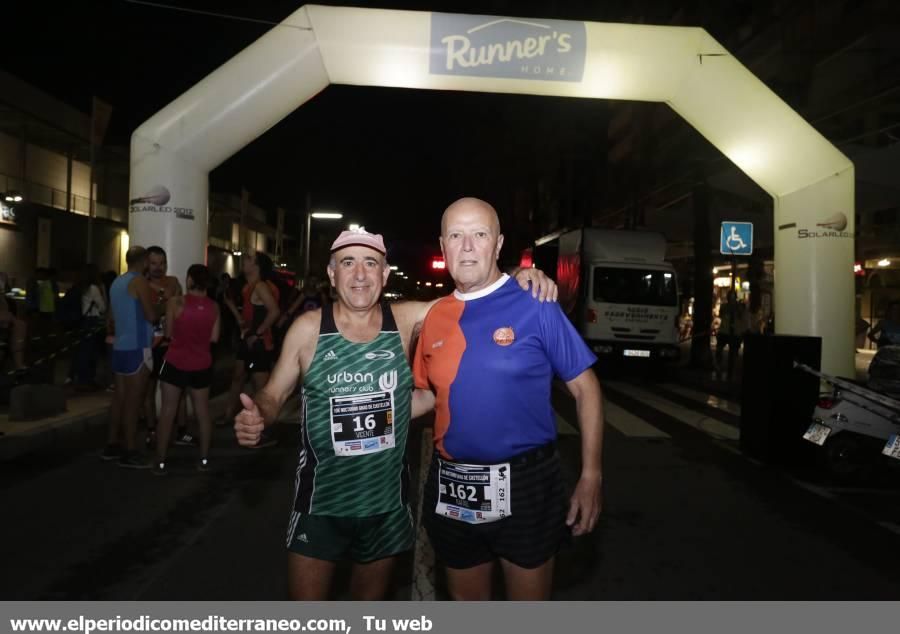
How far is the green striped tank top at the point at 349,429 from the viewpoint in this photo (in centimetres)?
A: 271

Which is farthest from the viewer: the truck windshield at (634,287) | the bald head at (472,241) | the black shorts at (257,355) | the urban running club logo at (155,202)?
the truck windshield at (634,287)

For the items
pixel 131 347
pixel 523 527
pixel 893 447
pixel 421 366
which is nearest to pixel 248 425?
pixel 421 366

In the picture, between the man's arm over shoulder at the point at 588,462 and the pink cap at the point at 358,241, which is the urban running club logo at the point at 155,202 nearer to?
the pink cap at the point at 358,241

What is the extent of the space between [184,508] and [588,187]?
43782 mm

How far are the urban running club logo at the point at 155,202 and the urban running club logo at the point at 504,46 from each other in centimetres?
387

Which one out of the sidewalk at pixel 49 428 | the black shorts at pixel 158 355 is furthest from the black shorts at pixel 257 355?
the sidewalk at pixel 49 428

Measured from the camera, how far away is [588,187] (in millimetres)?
46531

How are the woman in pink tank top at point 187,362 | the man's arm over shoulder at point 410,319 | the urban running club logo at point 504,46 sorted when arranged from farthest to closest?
the urban running club logo at point 504,46
the woman in pink tank top at point 187,362
the man's arm over shoulder at point 410,319

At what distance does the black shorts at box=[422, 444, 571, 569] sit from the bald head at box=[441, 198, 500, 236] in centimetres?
89

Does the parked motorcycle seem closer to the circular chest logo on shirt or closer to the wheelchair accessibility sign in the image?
the circular chest logo on shirt

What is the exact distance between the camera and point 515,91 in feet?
32.6

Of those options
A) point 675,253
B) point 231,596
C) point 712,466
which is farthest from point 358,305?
point 675,253

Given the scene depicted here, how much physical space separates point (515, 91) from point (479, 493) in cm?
833
